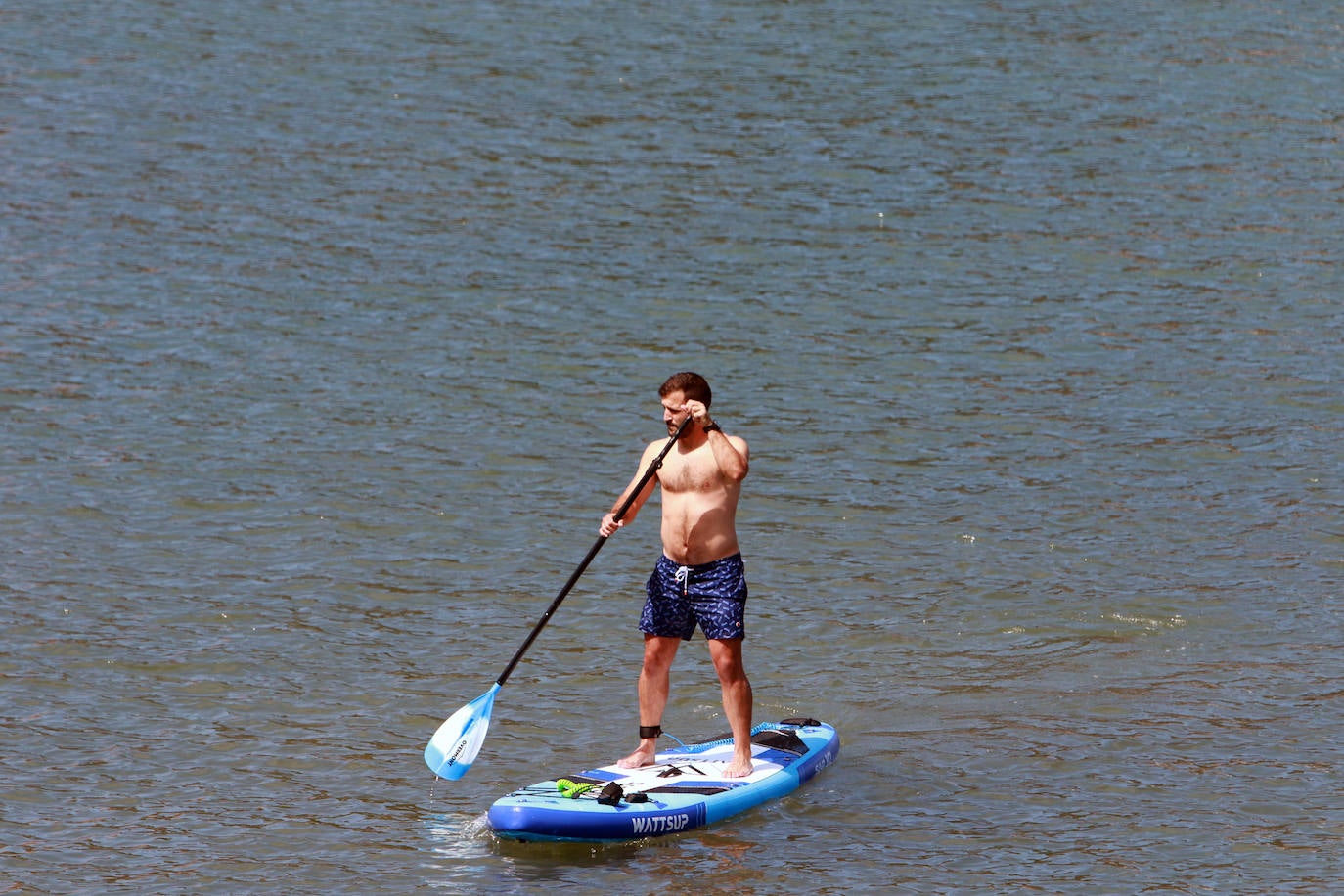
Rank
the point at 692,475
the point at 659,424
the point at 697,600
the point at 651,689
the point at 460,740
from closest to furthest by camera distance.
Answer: the point at 692,475 → the point at 697,600 → the point at 460,740 → the point at 651,689 → the point at 659,424

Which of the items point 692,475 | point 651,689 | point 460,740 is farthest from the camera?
point 651,689

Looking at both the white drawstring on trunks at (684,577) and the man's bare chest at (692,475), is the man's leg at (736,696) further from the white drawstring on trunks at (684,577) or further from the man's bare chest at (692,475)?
the man's bare chest at (692,475)

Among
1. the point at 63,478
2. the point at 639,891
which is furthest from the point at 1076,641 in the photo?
the point at 63,478

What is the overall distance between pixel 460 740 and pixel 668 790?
49.5 inches

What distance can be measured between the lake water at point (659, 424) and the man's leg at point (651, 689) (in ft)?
2.43

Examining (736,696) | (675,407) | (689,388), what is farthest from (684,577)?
(689,388)

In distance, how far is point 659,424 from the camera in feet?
60.4

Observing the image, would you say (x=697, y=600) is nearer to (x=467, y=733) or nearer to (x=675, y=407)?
(x=675, y=407)

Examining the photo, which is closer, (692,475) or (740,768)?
(692,475)

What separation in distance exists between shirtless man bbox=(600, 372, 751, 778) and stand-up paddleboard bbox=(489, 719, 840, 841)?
44 centimetres

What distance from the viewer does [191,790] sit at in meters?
11.3

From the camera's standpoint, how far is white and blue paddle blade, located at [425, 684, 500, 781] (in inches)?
428

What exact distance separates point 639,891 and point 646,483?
2.29 meters

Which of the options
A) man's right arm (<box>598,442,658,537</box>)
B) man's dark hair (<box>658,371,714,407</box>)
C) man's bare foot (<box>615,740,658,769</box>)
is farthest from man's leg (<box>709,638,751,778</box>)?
man's dark hair (<box>658,371,714,407</box>)
